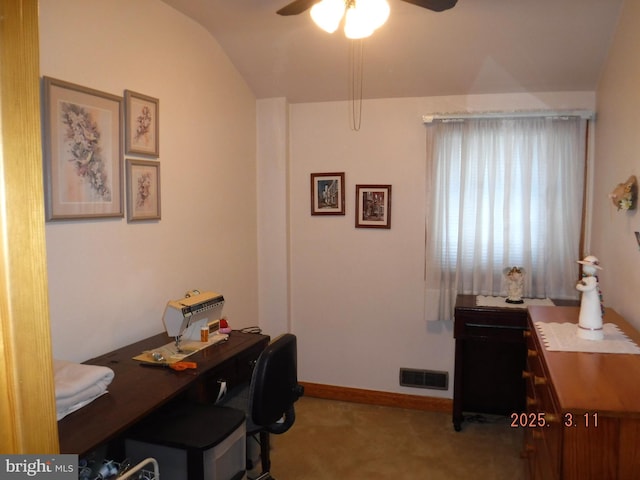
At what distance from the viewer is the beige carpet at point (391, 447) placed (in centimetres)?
271

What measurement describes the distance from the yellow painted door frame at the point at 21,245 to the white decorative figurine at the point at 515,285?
3012mm

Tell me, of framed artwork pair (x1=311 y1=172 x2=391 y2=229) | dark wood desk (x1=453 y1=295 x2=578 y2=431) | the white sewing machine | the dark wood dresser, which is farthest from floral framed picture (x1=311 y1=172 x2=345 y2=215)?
the dark wood dresser

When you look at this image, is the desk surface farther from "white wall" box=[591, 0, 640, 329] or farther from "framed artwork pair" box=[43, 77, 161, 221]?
"framed artwork pair" box=[43, 77, 161, 221]

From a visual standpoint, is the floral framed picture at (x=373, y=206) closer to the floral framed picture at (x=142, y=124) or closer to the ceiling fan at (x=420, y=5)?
the floral framed picture at (x=142, y=124)

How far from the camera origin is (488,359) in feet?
10.7

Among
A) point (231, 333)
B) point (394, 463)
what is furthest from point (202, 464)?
point (394, 463)

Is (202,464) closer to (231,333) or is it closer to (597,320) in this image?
(231,333)

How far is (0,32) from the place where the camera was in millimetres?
492

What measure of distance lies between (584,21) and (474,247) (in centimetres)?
147

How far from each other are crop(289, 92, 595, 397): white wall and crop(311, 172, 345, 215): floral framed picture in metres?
0.05

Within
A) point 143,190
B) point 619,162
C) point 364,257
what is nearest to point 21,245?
point 143,190

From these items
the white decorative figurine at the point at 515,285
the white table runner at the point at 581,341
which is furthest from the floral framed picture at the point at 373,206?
the white table runner at the point at 581,341

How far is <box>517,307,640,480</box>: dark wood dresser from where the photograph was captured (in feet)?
4.22

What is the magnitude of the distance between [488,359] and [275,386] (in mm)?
1757
